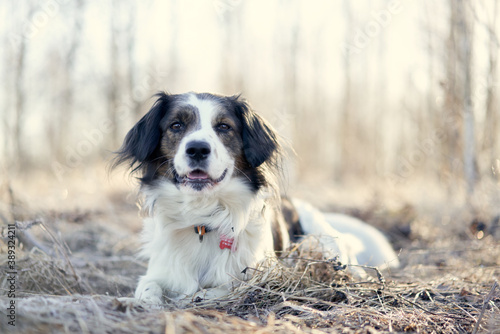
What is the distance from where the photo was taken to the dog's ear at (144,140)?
335 centimetres

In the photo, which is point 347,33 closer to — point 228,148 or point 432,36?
point 432,36

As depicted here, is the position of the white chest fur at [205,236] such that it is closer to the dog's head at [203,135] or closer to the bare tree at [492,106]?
the dog's head at [203,135]

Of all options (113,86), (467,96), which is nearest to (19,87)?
(113,86)

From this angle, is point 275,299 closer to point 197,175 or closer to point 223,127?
point 197,175

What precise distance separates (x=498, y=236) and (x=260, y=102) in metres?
14.1

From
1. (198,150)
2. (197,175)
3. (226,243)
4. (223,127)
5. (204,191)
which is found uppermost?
(223,127)

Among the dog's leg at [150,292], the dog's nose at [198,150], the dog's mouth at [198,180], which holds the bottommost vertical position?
the dog's leg at [150,292]

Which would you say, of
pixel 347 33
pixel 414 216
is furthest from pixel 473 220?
pixel 347 33

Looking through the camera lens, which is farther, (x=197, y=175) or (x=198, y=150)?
(x=197, y=175)

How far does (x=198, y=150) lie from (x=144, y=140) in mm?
745

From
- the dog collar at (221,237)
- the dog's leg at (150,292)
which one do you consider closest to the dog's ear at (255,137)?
the dog collar at (221,237)

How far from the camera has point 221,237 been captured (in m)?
3.11

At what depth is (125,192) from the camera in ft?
30.6

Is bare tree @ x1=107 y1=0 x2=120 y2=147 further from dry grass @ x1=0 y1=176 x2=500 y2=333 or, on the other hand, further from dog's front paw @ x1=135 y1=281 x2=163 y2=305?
dog's front paw @ x1=135 y1=281 x2=163 y2=305
